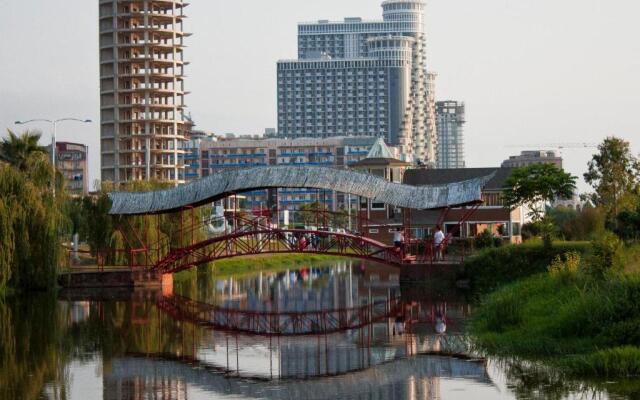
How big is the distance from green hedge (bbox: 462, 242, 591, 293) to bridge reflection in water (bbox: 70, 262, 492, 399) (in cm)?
446

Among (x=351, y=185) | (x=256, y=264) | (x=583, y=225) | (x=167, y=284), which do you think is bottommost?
(x=256, y=264)

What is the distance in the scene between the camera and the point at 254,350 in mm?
36281

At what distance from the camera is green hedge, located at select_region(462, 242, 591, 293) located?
56266 mm

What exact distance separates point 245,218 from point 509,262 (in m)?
14.9

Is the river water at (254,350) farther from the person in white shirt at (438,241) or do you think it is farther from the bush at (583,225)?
the bush at (583,225)

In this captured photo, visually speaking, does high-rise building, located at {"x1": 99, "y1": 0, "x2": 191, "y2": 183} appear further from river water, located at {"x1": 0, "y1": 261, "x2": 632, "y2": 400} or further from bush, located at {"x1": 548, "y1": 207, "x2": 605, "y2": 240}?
river water, located at {"x1": 0, "y1": 261, "x2": 632, "y2": 400}

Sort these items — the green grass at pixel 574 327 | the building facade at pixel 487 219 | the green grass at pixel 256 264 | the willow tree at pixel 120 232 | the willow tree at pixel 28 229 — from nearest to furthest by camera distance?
1. the green grass at pixel 574 327
2. the willow tree at pixel 28 229
3. the willow tree at pixel 120 232
4. the green grass at pixel 256 264
5. the building facade at pixel 487 219

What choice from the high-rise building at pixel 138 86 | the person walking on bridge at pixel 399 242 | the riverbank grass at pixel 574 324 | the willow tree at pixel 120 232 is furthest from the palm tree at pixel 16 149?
the high-rise building at pixel 138 86

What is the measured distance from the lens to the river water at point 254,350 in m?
27.7

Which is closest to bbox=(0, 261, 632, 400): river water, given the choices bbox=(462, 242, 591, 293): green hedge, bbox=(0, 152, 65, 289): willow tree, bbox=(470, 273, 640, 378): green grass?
bbox=(470, 273, 640, 378): green grass

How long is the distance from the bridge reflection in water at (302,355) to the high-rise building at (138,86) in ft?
276

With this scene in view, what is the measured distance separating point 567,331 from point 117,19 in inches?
4397

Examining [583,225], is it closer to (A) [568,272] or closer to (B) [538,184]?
(B) [538,184]

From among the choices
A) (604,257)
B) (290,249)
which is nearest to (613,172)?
(290,249)
